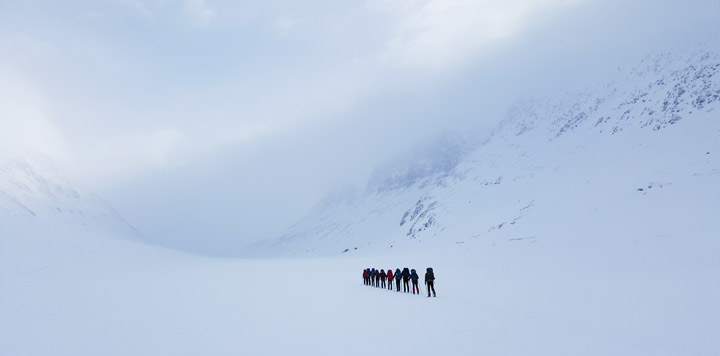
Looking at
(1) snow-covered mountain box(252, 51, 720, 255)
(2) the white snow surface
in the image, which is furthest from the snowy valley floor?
(1) snow-covered mountain box(252, 51, 720, 255)

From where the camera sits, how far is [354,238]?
17062 cm

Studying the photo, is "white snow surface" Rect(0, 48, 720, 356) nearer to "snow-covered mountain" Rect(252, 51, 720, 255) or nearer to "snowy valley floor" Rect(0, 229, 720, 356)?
"snowy valley floor" Rect(0, 229, 720, 356)

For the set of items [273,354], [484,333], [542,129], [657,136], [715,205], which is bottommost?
[273,354]

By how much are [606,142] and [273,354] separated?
8184 cm

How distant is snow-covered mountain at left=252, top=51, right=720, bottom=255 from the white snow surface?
0.34m

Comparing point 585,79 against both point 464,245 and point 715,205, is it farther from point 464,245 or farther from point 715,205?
point 715,205

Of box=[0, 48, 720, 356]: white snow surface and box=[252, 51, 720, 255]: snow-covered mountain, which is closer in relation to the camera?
box=[0, 48, 720, 356]: white snow surface

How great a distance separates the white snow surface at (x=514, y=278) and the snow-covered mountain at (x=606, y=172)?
1.12 feet

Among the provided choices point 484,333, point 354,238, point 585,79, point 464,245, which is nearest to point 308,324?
point 484,333

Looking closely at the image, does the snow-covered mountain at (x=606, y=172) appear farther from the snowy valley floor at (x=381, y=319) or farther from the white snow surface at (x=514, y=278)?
the snowy valley floor at (x=381, y=319)

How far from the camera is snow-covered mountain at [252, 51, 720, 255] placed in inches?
1688

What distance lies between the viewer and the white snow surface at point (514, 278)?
11.3 m

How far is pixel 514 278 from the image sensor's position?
1174 inches

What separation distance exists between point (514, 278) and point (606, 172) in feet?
142
